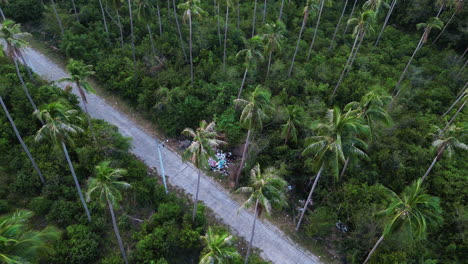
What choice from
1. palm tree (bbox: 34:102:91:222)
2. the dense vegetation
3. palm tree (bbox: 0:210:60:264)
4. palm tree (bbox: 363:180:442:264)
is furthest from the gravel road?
palm tree (bbox: 0:210:60:264)

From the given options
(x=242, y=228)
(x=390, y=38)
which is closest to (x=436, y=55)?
(x=390, y=38)

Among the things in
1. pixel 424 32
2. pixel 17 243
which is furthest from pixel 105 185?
pixel 424 32

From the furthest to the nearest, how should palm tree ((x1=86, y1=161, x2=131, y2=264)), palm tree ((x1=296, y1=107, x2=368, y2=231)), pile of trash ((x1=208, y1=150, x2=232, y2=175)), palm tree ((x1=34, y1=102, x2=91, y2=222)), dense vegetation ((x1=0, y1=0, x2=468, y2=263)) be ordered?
1. pile of trash ((x1=208, y1=150, x2=232, y2=175))
2. dense vegetation ((x1=0, y1=0, x2=468, y2=263))
3. palm tree ((x1=34, y1=102, x2=91, y2=222))
4. palm tree ((x1=296, y1=107, x2=368, y2=231))
5. palm tree ((x1=86, y1=161, x2=131, y2=264))

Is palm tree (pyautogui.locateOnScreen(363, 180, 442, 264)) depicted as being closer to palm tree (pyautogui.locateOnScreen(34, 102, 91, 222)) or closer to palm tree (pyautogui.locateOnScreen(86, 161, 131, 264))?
palm tree (pyautogui.locateOnScreen(86, 161, 131, 264))

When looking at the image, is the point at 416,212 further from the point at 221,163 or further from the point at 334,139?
the point at 221,163

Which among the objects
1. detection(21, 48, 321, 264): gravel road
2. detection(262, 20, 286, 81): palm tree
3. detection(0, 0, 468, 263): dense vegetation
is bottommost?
detection(21, 48, 321, 264): gravel road

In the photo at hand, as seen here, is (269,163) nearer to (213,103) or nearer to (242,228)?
(242,228)
